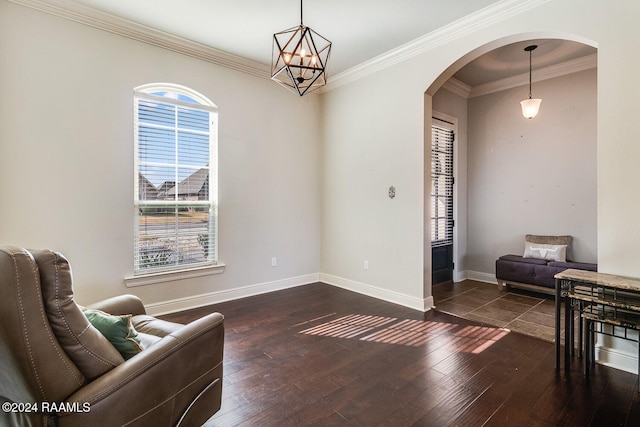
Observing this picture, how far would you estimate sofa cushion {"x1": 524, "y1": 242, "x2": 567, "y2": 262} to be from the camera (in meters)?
4.38

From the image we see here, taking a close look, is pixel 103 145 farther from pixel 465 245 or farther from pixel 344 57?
pixel 465 245

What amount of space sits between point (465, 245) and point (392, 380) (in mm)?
3803

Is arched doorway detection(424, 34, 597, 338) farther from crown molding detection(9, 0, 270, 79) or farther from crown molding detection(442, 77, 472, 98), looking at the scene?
crown molding detection(9, 0, 270, 79)

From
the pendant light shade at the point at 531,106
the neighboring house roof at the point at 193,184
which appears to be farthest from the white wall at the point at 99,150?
the pendant light shade at the point at 531,106

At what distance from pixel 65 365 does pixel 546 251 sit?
17.5 ft

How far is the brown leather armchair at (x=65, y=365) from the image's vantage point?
1083 mm

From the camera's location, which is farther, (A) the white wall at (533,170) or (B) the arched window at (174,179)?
(A) the white wall at (533,170)

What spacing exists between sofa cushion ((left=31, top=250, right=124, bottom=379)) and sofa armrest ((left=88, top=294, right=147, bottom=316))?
891 mm

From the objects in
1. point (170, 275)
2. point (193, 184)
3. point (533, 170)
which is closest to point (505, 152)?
point (533, 170)

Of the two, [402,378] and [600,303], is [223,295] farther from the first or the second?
[600,303]

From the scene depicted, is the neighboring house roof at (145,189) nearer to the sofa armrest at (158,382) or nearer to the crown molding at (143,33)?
the crown molding at (143,33)

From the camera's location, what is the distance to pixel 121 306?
219 centimetres

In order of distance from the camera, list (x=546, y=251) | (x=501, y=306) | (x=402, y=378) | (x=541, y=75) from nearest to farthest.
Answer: (x=402, y=378) → (x=501, y=306) → (x=546, y=251) → (x=541, y=75)

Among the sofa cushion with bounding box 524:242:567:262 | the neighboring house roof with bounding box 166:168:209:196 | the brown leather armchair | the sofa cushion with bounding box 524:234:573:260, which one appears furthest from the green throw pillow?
the sofa cushion with bounding box 524:234:573:260
